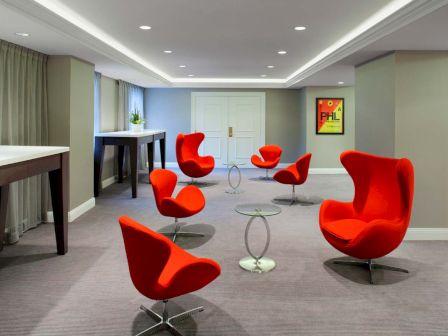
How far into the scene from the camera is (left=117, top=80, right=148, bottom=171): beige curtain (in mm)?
8719

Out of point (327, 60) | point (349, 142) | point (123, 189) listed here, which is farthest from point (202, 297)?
point (349, 142)

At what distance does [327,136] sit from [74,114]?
21.7ft

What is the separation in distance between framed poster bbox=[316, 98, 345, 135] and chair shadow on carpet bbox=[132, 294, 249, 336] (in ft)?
25.9

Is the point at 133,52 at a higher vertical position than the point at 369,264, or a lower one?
higher

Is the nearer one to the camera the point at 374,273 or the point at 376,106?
the point at 374,273

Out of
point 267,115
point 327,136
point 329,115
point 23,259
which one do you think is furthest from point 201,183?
point 23,259

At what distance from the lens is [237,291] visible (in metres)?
3.06

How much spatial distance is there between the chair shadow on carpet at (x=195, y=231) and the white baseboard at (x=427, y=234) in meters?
2.20

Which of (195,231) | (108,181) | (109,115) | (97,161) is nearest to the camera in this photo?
(195,231)

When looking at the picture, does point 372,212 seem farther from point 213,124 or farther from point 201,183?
point 213,124

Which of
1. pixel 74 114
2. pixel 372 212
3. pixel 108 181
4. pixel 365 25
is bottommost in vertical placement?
pixel 108 181

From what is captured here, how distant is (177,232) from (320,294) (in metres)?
1.98

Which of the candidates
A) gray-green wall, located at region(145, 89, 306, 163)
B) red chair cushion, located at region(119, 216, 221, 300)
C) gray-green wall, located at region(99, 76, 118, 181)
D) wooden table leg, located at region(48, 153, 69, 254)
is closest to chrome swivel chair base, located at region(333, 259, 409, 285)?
red chair cushion, located at region(119, 216, 221, 300)

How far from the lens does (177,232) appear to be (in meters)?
4.54
